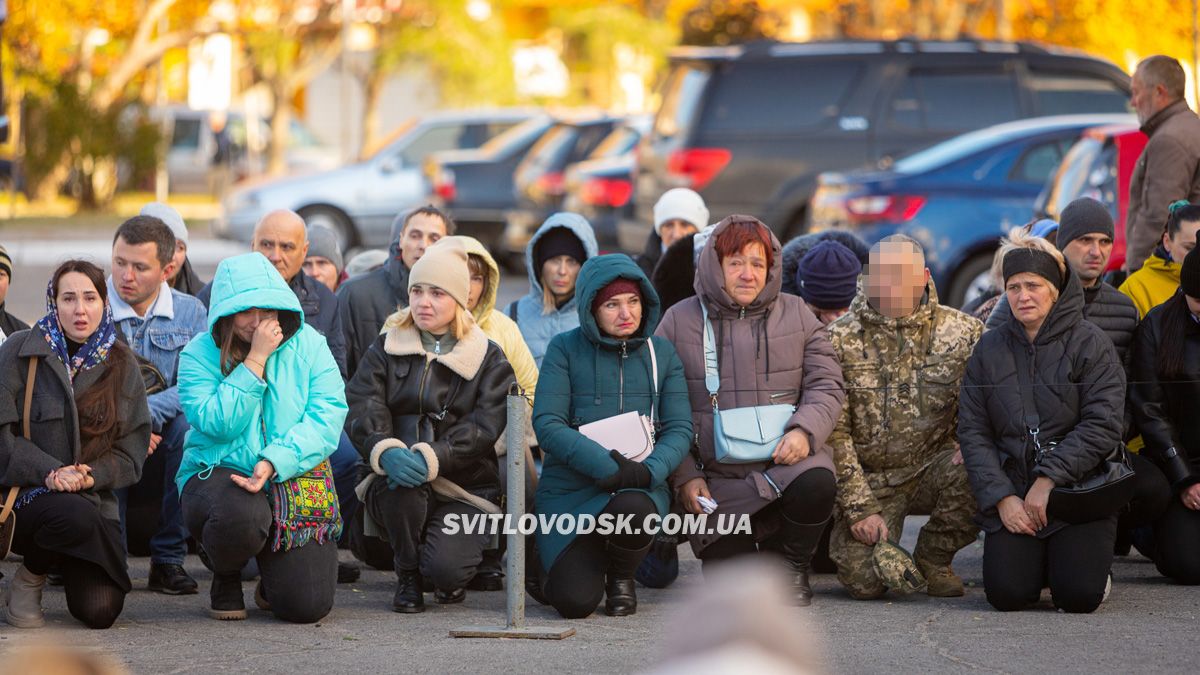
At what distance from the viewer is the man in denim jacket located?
26.6 feet

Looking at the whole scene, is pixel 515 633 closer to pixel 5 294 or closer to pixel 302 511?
pixel 302 511

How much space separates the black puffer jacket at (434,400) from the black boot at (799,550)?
4.21 ft

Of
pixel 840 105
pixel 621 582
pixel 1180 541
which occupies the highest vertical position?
pixel 840 105

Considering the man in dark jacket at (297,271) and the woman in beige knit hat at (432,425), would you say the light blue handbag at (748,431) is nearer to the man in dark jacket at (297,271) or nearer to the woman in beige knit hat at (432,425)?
the woman in beige knit hat at (432,425)

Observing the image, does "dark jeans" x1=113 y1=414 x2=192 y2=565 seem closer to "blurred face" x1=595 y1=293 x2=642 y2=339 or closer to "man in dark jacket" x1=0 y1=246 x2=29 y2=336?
"man in dark jacket" x1=0 y1=246 x2=29 y2=336

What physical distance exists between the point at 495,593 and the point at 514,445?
54.9 inches

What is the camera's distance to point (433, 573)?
7.56 m

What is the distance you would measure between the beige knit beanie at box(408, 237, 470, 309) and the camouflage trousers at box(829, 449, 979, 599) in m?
1.91

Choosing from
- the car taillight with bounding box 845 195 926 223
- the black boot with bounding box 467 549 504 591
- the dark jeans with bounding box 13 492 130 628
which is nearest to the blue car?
the car taillight with bounding box 845 195 926 223

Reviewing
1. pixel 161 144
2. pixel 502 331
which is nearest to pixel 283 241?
pixel 502 331

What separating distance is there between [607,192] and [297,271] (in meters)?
11.1

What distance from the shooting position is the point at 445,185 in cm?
2294

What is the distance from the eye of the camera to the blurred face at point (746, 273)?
762cm

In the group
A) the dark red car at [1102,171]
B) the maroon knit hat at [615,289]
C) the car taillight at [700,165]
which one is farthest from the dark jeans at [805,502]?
the car taillight at [700,165]
